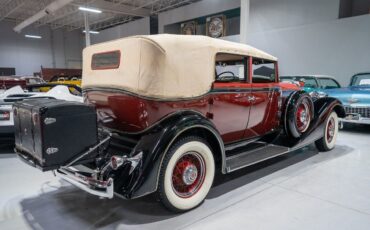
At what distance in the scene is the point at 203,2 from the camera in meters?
14.1

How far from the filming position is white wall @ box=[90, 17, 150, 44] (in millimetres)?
17642

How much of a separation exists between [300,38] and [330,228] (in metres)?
9.31

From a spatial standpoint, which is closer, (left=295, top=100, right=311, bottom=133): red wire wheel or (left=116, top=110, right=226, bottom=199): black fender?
(left=116, top=110, right=226, bottom=199): black fender

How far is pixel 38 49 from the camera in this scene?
2295 centimetres

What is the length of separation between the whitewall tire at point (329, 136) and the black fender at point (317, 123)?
0.14m

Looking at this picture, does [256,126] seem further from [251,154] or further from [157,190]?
[157,190]

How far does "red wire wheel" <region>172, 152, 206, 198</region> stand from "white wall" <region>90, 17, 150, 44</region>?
15.9 metres

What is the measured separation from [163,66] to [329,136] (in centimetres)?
371

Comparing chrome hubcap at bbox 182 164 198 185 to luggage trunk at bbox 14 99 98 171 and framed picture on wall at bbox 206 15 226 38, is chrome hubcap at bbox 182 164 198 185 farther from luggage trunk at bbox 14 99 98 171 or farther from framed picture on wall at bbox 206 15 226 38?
framed picture on wall at bbox 206 15 226 38

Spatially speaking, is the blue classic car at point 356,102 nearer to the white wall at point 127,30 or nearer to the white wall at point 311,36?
the white wall at point 311,36

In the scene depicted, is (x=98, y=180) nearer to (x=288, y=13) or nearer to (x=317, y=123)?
(x=317, y=123)

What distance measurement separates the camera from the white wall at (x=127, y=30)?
695 inches

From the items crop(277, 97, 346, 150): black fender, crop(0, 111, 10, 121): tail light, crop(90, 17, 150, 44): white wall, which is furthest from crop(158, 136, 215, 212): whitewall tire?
crop(90, 17, 150, 44): white wall

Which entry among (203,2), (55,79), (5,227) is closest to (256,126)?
(5,227)
